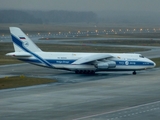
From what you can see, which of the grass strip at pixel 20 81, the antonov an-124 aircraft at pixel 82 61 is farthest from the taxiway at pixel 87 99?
the antonov an-124 aircraft at pixel 82 61

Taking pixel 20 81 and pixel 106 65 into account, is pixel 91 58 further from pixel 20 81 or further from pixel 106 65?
pixel 20 81

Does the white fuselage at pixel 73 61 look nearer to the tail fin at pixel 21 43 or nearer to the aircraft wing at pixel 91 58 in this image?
the aircraft wing at pixel 91 58

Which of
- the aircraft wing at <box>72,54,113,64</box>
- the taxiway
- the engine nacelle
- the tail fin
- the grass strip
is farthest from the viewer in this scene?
the tail fin

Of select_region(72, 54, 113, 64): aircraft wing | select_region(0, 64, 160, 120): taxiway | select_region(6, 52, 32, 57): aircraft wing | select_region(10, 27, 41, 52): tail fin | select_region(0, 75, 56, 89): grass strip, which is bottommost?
select_region(0, 64, 160, 120): taxiway

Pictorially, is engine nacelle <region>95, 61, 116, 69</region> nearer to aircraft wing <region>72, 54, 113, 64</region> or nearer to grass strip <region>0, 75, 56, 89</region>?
aircraft wing <region>72, 54, 113, 64</region>

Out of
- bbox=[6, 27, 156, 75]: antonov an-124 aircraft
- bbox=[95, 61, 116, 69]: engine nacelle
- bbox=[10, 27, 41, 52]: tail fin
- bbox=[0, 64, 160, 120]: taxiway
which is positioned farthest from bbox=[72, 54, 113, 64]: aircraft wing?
bbox=[10, 27, 41, 52]: tail fin

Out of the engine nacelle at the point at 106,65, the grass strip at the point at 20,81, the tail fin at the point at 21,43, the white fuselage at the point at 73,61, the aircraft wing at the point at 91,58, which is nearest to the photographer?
the grass strip at the point at 20,81

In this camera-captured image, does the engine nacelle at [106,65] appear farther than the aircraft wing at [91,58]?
No

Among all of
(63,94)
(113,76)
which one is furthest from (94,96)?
(113,76)

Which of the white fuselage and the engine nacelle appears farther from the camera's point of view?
the white fuselage

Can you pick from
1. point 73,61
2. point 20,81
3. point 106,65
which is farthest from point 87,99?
point 73,61

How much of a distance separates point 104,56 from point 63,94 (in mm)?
21952

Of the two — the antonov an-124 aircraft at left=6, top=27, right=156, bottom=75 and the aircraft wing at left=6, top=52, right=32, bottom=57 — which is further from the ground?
the aircraft wing at left=6, top=52, right=32, bottom=57

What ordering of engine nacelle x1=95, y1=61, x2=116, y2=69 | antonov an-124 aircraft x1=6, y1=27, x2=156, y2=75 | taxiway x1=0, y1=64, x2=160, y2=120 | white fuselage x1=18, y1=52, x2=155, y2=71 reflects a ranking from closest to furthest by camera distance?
taxiway x1=0, y1=64, x2=160, y2=120 < engine nacelle x1=95, y1=61, x2=116, y2=69 < antonov an-124 aircraft x1=6, y1=27, x2=156, y2=75 < white fuselage x1=18, y1=52, x2=155, y2=71
